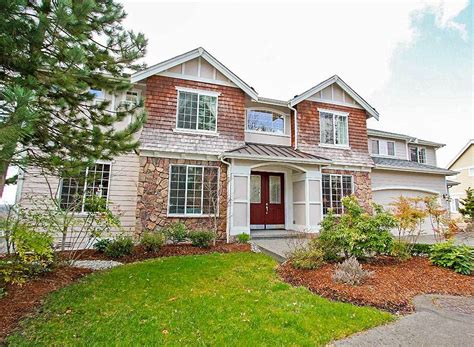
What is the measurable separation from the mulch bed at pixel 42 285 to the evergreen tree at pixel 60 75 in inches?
79.8

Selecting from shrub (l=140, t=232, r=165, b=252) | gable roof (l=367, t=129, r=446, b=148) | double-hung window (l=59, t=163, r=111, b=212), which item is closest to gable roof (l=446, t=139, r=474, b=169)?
gable roof (l=367, t=129, r=446, b=148)

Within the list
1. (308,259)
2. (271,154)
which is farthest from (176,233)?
(271,154)

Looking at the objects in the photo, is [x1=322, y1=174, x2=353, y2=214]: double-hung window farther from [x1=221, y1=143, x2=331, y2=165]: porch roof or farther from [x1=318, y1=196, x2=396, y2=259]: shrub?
[x1=318, y1=196, x2=396, y2=259]: shrub

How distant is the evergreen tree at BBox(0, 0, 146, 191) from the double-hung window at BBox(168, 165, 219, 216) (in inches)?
184

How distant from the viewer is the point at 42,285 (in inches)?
200

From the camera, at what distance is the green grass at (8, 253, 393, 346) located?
3.18 meters

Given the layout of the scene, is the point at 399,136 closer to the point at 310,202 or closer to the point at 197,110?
the point at 310,202

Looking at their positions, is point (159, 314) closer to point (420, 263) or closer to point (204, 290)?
point (204, 290)

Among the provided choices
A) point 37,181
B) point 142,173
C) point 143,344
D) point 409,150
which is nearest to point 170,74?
point 142,173

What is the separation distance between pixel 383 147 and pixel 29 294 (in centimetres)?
1807

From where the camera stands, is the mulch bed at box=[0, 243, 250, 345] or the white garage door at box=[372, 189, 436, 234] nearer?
the mulch bed at box=[0, 243, 250, 345]

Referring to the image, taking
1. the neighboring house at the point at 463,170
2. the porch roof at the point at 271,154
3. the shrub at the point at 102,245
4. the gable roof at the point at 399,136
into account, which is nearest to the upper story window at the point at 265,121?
the porch roof at the point at 271,154

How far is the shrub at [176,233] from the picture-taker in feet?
29.6

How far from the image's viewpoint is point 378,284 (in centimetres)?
511
